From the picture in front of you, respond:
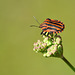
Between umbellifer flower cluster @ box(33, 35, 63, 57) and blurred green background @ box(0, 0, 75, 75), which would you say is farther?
blurred green background @ box(0, 0, 75, 75)

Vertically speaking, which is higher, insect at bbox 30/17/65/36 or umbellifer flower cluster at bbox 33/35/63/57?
insect at bbox 30/17/65/36

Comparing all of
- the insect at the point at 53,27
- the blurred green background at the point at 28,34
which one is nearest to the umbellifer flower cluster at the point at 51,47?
the insect at the point at 53,27

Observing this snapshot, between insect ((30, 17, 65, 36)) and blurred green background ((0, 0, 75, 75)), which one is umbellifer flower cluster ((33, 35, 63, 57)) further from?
blurred green background ((0, 0, 75, 75))

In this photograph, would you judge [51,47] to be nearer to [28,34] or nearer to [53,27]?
[53,27]

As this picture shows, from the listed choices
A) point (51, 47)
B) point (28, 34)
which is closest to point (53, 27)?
point (51, 47)

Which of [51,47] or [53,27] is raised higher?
[53,27]

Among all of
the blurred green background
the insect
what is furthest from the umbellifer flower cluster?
the blurred green background
